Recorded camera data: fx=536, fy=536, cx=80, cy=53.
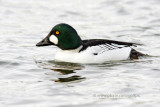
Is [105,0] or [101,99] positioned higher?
[105,0]

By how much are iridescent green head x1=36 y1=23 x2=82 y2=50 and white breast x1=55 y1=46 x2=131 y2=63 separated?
18 centimetres

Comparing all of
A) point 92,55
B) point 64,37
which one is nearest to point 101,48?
point 92,55

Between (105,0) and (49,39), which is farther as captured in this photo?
(105,0)

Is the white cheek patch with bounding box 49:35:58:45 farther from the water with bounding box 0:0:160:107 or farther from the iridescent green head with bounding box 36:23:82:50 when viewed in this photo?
the water with bounding box 0:0:160:107

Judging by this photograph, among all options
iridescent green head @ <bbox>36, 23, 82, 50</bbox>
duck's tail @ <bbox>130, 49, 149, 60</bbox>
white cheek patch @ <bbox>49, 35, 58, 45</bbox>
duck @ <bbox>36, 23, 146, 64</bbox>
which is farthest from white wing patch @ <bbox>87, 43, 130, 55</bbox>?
white cheek patch @ <bbox>49, 35, 58, 45</bbox>

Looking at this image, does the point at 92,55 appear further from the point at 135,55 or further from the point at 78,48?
the point at 135,55

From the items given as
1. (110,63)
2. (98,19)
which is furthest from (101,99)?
(98,19)

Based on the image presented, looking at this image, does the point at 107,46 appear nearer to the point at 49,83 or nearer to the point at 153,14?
the point at 49,83

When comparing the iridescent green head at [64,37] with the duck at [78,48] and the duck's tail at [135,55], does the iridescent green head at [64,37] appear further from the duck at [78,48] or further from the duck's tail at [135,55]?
the duck's tail at [135,55]

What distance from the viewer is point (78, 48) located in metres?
12.9

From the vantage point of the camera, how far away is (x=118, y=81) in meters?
10.9

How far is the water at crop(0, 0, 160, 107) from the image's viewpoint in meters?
9.70

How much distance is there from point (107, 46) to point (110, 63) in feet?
1.50

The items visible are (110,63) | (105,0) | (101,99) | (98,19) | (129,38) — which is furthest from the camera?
(105,0)
